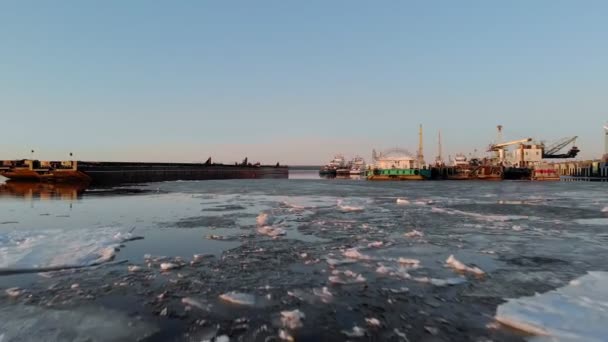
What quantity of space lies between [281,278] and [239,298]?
3.90ft

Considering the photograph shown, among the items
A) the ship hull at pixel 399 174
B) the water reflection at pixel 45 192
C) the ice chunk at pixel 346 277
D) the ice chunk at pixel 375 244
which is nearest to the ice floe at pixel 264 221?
the ice chunk at pixel 375 244

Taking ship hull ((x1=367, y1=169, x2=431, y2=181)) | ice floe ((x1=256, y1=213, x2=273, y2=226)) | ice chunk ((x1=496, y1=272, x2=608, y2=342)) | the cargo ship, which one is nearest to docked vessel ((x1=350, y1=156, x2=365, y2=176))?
ship hull ((x1=367, y1=169, x2=431, y2=181))

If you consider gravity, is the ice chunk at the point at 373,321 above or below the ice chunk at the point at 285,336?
below

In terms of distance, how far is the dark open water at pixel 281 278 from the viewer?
4.29m

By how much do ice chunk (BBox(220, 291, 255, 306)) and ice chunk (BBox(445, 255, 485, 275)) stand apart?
13.2 ft

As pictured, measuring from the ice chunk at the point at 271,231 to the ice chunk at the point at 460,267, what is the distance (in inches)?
192

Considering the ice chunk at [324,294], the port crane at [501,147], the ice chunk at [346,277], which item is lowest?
the ice chunk at [346,277]

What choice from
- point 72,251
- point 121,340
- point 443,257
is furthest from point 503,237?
point 72,251

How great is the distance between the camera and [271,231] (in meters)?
11.2

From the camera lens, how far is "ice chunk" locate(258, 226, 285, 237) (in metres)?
10.7

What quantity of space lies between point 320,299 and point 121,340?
258 centimetres

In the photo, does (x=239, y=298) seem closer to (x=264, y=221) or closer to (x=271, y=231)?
(x=271, y=231)

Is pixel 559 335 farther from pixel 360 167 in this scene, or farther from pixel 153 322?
pixel 360 167

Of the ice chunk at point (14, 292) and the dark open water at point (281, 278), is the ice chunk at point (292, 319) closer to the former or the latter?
the dark open water at point (281, 278)
